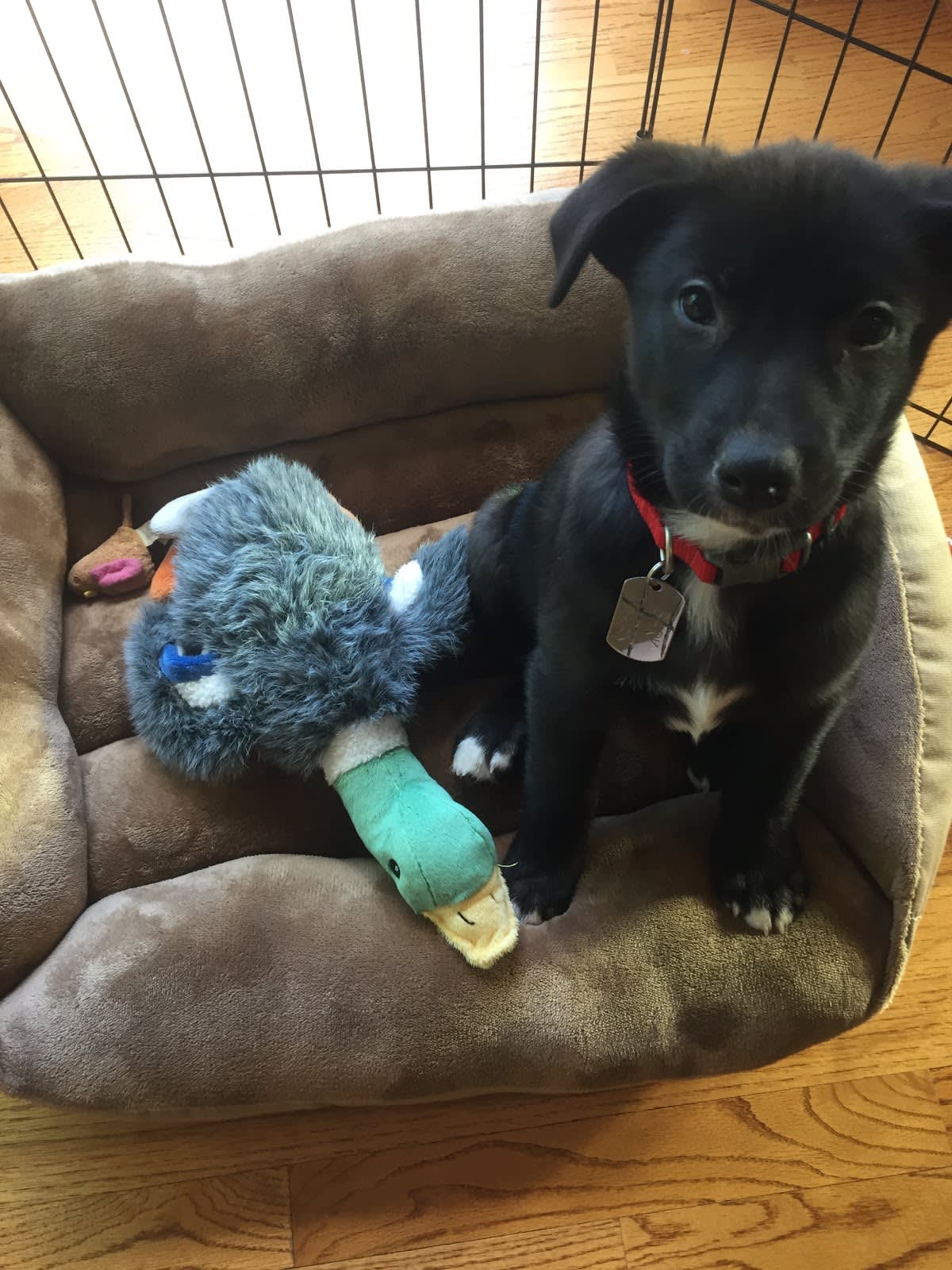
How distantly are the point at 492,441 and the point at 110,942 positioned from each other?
1.06m

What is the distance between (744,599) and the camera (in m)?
1.11

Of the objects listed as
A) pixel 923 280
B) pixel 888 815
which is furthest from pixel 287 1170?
pixel 923 280

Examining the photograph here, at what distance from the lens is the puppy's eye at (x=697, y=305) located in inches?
35.8

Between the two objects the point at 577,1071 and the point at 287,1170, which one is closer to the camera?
the point at 577,1071

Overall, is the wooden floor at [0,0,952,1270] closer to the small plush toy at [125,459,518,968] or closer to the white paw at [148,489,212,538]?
the small plush toy at [125,459,518,968]

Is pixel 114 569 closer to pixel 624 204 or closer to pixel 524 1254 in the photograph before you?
pixel 624 204

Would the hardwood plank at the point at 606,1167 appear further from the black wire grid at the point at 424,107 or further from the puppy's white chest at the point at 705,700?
the black wire grid at the point at 424,107

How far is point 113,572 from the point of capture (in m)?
1.66

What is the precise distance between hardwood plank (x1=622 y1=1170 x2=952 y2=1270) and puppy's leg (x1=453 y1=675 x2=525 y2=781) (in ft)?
2.11

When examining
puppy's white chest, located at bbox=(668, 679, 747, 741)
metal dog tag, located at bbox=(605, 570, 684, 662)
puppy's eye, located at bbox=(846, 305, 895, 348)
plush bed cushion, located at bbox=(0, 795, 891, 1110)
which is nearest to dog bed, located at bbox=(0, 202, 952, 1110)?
plush bed cushion, located at bbox=(0, 795, 891, 1110)

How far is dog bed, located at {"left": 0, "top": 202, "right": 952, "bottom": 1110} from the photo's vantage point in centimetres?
125

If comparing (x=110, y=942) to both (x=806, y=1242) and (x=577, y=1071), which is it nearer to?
(x=577, y=1071)

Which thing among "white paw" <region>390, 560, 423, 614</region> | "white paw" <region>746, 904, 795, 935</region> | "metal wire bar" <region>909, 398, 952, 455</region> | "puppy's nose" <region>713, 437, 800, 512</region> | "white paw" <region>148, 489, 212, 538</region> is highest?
"puppy's nose" <region>713, 437, 800, 512</region>

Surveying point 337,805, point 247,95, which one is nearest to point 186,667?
point 337,805
